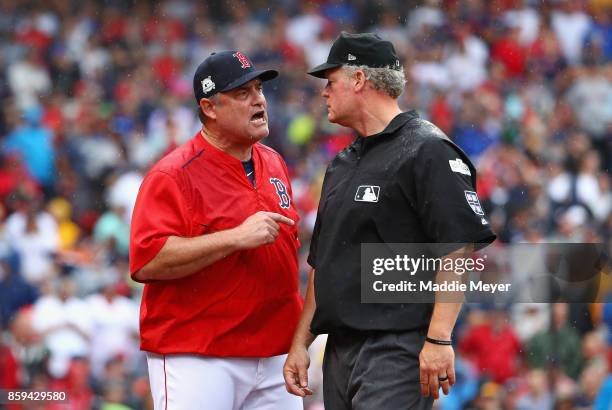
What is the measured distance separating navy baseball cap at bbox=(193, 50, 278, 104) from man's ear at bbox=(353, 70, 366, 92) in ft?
1.54

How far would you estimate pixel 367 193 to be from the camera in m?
4.31

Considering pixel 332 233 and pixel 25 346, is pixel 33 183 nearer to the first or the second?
pixel 25 346

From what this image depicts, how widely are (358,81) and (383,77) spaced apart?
0.10 meters

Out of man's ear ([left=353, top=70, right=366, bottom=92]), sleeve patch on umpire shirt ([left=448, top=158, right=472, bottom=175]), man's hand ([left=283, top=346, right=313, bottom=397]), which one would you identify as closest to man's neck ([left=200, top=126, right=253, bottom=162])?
man's ear ([left=353, top=70, right=366, bottom=92])

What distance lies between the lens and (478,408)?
761 centimetres

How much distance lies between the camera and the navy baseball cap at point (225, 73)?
15.5 ft

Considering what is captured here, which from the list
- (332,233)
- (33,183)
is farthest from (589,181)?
(332,233)

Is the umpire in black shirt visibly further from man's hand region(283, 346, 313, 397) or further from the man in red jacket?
the man in red jacket

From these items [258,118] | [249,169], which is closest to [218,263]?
[249,169]

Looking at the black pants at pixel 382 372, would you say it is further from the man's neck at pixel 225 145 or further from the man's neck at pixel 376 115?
the man's neck at pixel 225 145

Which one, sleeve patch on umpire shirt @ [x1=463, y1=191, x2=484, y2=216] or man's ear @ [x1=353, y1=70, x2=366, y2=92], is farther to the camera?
man's ear @ [x1=353, y1=70, x2=366, y2=92]

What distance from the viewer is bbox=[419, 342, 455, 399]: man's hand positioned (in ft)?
13.3

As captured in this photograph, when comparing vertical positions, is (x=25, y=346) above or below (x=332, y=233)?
below

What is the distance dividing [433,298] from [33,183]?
8664mm
